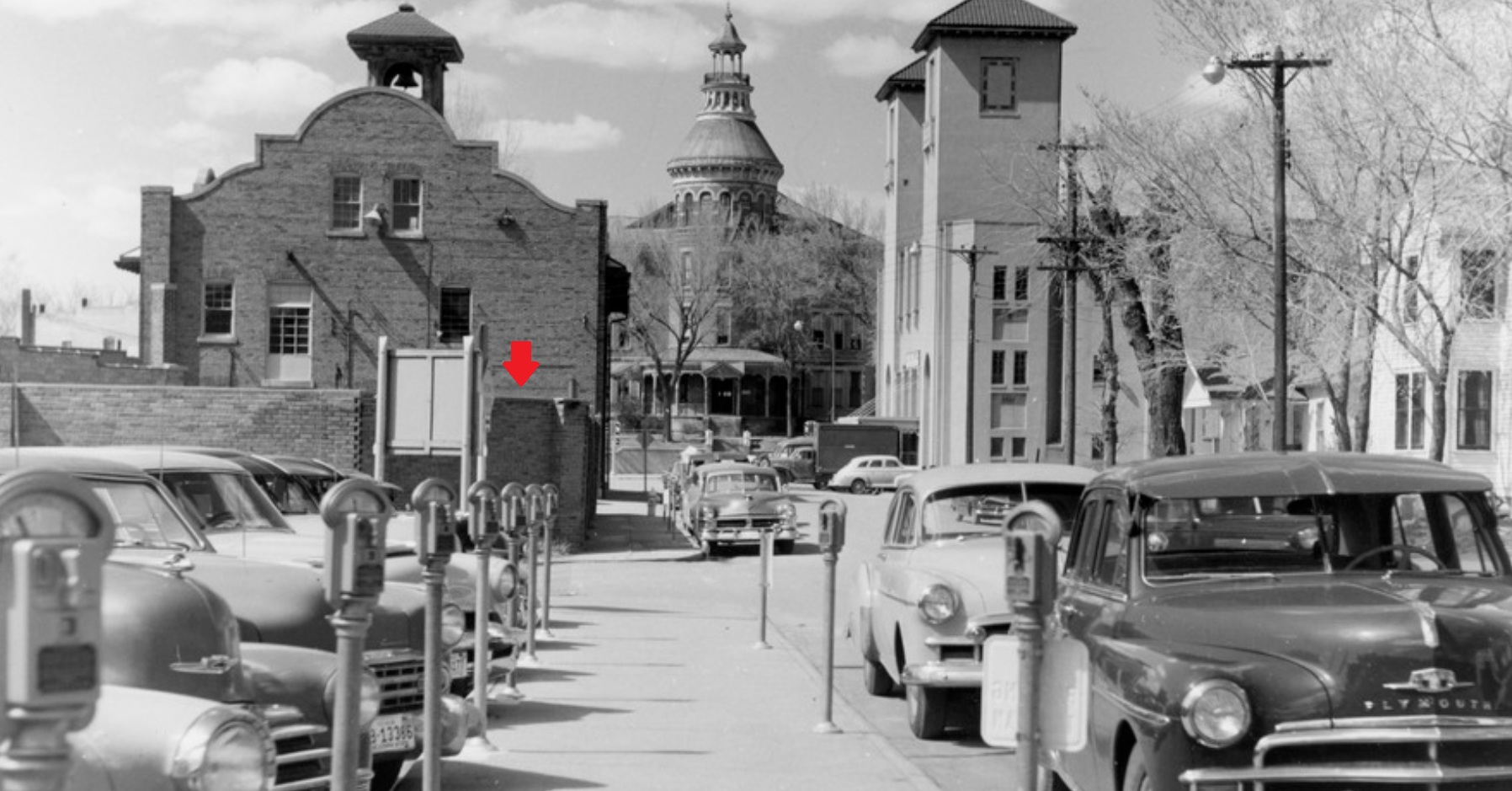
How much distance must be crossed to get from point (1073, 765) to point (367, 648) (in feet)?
11.0

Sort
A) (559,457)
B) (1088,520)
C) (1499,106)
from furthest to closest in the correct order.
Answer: (559,457) → (1499,106) → (1088,520)

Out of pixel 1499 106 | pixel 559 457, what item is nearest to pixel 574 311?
pixel 559 457

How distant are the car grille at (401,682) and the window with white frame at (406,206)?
3481 cm

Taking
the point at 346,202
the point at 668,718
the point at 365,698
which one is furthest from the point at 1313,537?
the point at 346,202

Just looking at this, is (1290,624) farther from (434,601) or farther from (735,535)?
(735,535)

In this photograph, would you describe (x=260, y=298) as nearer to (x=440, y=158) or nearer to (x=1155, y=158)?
(x=440, y=158)

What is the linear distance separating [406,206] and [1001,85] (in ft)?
133

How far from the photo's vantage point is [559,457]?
35375mm

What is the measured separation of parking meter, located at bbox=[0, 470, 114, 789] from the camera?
10.2ft

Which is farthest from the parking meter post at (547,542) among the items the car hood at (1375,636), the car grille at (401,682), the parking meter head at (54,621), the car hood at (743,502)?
the car hood at (743,502)

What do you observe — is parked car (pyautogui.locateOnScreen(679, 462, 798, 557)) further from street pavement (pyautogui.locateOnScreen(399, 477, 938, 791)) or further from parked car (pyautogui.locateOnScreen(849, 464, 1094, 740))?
parked car (pyautogui.locateOnScreen(849, 464, 1094, 740))

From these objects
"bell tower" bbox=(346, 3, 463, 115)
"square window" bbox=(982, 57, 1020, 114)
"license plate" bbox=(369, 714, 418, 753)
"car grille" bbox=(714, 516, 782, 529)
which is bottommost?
"car grille" bbox=(714, 516, 782, 529)

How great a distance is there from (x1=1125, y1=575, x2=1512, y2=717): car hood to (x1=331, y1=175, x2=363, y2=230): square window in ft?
122

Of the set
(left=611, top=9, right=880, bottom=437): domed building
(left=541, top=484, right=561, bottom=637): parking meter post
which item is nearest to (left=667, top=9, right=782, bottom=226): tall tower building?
(left=611, top=9, right=880, bottom=437): domed building
